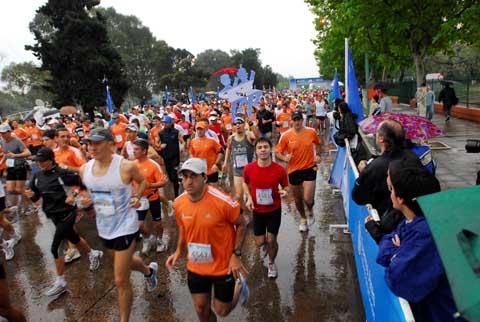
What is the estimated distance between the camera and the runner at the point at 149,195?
5.31 m

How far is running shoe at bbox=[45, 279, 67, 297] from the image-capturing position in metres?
4.76

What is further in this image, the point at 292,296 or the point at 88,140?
the point at 292,296

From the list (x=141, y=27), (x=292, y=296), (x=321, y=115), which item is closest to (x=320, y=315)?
(x=292, y=296)

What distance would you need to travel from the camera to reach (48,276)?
213 inches

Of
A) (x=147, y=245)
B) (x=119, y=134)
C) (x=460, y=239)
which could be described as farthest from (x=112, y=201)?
(x=119, y=134)

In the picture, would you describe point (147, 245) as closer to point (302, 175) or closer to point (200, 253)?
point (302, 175)

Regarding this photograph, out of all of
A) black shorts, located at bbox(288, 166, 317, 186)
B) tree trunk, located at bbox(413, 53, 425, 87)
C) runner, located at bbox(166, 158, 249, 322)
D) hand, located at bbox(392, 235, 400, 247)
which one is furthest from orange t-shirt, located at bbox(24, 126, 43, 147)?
hand, located at bbox(392, 235, 400, 247)

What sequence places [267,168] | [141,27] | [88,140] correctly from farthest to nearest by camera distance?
1. [141,27]
2. [267,168]
3. [88,140]

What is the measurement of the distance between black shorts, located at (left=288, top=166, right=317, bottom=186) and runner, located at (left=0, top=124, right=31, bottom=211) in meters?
5.07

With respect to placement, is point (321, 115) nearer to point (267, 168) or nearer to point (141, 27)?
point (267, 168)

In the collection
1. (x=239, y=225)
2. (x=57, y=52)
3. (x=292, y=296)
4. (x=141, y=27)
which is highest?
(x=141, y=27)

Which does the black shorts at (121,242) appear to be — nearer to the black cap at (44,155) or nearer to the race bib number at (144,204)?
the race bib number at (144,204)

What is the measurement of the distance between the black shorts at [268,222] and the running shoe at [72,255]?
2.88 m

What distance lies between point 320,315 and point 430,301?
2224 mm
